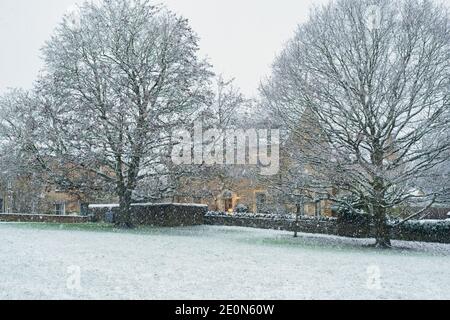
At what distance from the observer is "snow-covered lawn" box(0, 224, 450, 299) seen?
26.7 ft

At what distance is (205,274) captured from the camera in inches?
396

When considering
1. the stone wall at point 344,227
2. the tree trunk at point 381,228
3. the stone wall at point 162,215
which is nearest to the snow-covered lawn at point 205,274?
the tree trunk at point 381,228

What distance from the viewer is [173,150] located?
2480 cm

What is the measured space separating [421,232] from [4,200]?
1712 inches

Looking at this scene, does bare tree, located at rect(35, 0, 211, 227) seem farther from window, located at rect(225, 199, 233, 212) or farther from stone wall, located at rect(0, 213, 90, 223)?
window, located at rect(225, 199, 233, 212)

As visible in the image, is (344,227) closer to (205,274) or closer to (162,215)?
(162,215)

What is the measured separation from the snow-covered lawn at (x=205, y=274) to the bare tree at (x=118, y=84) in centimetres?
953

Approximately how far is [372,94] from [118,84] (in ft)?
44.4

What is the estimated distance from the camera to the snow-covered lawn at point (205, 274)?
812 centimetres

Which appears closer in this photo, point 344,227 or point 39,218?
point 344,227

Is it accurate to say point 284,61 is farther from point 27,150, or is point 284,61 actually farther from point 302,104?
point 27,150

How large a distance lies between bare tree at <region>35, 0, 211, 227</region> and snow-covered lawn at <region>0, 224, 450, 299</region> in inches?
375

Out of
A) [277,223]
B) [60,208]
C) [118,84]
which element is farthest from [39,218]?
[60,208]

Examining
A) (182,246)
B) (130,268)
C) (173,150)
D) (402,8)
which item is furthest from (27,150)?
(402,8)
